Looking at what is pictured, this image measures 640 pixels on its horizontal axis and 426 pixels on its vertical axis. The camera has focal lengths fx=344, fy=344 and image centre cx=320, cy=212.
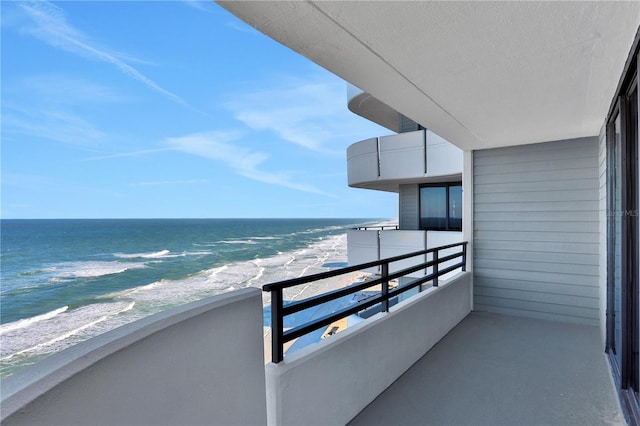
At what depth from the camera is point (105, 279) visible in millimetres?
20234

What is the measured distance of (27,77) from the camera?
25109 mm

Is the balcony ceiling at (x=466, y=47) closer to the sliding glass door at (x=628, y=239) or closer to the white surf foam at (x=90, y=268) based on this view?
the sliding glass door at (x=628, y=239)

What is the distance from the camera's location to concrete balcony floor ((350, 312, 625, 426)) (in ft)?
7.52

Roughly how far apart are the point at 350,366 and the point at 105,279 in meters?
22.3

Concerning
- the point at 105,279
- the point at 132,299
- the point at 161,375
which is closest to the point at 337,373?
the point at 161,375

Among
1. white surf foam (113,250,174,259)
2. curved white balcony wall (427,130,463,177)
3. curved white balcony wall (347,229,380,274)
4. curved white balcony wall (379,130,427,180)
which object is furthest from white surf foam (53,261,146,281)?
curved white balcony wall (427,130,463,177)

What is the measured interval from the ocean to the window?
11444mm

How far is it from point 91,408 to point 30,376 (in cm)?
18

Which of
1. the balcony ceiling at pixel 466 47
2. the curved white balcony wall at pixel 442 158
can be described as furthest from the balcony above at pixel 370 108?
the balcony ceiling at pixel 466 47

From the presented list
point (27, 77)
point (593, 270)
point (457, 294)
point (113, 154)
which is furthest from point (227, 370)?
point (113, 154)

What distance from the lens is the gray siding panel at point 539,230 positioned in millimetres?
3992

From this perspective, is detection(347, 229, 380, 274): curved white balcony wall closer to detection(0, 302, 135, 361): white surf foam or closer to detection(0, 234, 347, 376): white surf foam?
detection(0, 234, 347, 376): white surf foam

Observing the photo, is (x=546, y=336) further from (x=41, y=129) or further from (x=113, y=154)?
(x=113, y=154)

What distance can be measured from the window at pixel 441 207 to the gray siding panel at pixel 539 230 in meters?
3.08
